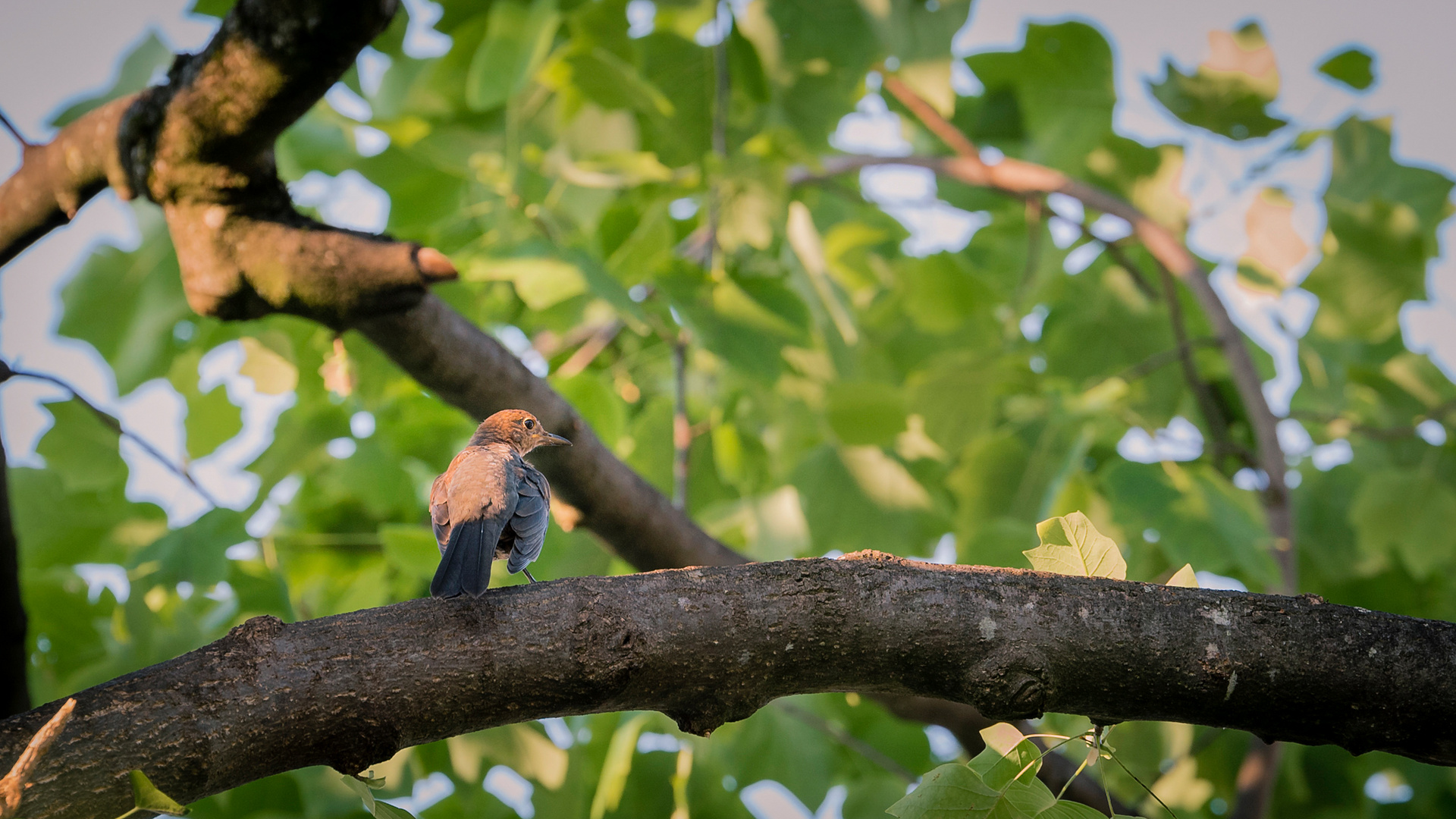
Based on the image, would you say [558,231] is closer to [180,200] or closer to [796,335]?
[796,335]

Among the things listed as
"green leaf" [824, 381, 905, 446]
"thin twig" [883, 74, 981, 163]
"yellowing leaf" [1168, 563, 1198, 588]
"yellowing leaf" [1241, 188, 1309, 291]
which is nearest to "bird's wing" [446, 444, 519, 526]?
"yellowing leaf" [1168, 563, 1198, 588]

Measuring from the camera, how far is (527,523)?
1.27 m

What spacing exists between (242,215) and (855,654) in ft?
4.13

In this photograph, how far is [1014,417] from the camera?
348cm

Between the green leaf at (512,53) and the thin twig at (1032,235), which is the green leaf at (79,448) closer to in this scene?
the green leaf at (512,53)

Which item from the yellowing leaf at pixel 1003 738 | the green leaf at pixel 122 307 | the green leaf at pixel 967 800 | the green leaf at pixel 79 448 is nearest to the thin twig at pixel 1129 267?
the yellowing leaf at pixel 1003 738

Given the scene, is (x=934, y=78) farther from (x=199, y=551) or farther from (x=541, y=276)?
(x=199, y=551)

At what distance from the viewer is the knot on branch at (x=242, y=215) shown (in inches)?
→ 60.4

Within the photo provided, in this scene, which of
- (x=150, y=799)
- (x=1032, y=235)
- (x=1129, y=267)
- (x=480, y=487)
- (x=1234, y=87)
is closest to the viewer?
(x=150, y=799)

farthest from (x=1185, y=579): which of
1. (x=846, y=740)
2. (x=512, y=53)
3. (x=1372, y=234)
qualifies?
(x=1372, y=234)

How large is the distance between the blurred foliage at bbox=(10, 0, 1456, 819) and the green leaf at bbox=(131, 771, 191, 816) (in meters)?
1.40

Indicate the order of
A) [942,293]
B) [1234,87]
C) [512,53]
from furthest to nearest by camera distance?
[942,293], [1234,87], [512,53]

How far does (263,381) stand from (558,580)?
83.3 inches

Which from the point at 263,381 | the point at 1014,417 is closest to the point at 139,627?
the point at 263,381
